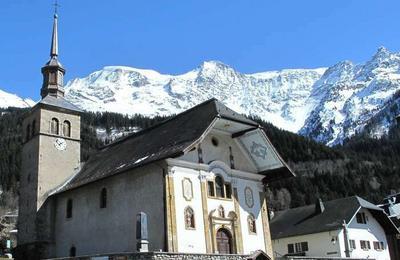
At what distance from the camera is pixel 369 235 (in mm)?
55062

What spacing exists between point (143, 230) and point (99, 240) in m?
8.86

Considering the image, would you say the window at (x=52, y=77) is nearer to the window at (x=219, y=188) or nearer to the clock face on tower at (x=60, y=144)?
the clock face on tower at (x=60, y=144)

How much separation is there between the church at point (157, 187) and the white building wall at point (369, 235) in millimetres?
16476

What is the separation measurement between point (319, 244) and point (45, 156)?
1039 inches

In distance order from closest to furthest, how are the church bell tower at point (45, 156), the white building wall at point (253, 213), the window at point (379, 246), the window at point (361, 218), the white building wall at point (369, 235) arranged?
the white building wall at point (253, 213) < the church bell tower at point (45, 156) < the white building wall at point (369, 235) < the window at point (361, 218) < the window at point (379, 246)

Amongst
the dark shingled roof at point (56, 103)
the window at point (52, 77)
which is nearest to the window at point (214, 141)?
the dark shingled roof at point (56, 103)

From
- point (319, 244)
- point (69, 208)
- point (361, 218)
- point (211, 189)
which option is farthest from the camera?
point (361, 218)

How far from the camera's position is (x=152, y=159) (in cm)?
3372

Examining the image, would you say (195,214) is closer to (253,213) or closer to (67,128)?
(253,213)

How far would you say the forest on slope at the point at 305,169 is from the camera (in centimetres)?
12888

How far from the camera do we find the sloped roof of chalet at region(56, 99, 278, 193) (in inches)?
1357

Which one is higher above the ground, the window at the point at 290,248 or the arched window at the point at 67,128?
the arched window at the point at 67,128

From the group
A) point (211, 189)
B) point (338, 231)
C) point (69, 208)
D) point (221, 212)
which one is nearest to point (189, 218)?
point (221, 212)

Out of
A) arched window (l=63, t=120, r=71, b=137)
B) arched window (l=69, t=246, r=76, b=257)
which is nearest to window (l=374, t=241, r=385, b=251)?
arched window (l=69, t=246, r=76, b=257)
